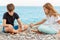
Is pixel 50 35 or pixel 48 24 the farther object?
pixel 48 24

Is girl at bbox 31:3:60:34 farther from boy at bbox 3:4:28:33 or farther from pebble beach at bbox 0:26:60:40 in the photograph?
boy at bbox 3:4:28:33

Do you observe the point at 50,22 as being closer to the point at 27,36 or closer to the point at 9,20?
the point at 27,36

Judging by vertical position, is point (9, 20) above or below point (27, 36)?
above

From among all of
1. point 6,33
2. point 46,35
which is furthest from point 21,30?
point 46,35

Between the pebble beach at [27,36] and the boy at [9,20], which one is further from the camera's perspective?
the boy at [9,20]

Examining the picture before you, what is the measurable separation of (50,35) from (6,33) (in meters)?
0.87

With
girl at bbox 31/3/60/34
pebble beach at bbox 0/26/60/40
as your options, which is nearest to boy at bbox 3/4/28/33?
pebble beach at bbox 0/26/60/40

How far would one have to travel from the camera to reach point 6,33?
153 inches

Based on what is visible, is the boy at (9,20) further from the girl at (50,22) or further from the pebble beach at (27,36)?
the girl at (50,22)

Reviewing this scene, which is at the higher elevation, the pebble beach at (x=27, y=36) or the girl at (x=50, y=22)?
the girl at (x=50, y=22)

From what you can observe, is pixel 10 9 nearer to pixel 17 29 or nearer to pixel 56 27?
pixel 17 29

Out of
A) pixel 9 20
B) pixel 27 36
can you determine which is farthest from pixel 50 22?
pixel 9 20

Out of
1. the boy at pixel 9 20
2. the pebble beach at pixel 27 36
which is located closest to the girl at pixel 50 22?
the pebble beach at pixel 27 36

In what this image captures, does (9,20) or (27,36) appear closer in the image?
(27,36)
